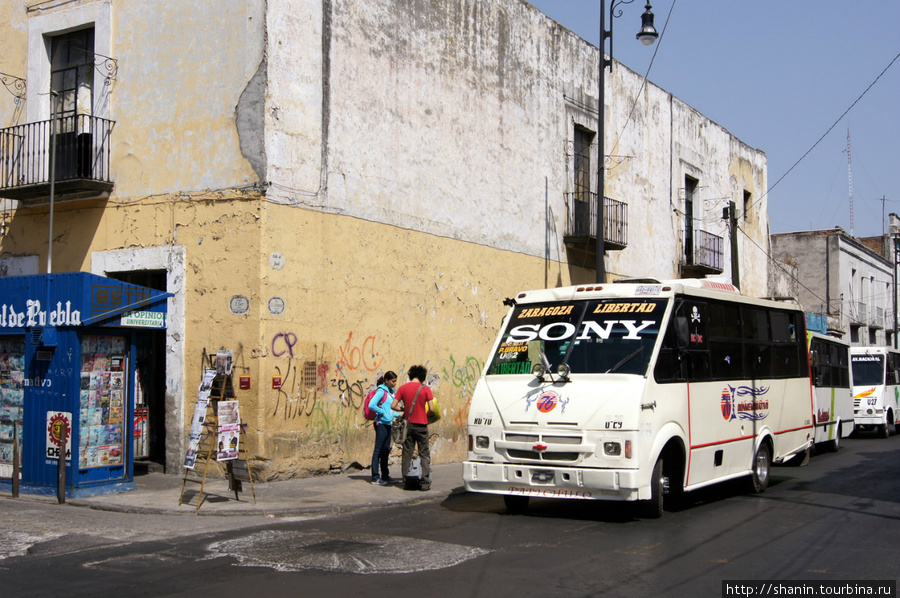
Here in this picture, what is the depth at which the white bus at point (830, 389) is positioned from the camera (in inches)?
713

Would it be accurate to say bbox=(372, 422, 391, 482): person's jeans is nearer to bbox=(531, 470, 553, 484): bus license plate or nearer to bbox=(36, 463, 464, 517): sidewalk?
bbox=(36, 463, 464, 517): sidewalk

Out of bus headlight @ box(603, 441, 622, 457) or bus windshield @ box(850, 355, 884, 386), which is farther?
→ bus windshield @ box(850, 355, 884, 386)

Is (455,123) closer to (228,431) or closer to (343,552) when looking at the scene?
(228,431)

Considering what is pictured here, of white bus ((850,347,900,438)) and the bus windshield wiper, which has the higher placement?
the bus windshield wiper

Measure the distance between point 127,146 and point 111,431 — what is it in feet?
17.2

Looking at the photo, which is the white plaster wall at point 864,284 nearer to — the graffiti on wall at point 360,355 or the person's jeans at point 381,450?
the graffiti on wall at point 360,355

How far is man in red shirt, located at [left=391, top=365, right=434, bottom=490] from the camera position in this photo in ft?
40.5

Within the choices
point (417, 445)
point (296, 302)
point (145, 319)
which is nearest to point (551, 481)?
point (417, 445)

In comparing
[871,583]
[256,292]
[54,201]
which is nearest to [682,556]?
[871,583]

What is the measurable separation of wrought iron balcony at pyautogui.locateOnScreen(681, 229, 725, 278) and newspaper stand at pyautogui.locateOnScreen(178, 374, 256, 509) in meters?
18.1

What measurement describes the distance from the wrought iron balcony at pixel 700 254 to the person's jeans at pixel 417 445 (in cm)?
1686

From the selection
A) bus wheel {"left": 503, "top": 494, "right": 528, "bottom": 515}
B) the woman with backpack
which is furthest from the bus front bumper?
the woman with backpack

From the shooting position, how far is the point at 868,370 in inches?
997

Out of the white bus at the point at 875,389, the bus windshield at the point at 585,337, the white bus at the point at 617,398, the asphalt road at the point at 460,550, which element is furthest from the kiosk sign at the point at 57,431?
the white bus at the point at 875,389
